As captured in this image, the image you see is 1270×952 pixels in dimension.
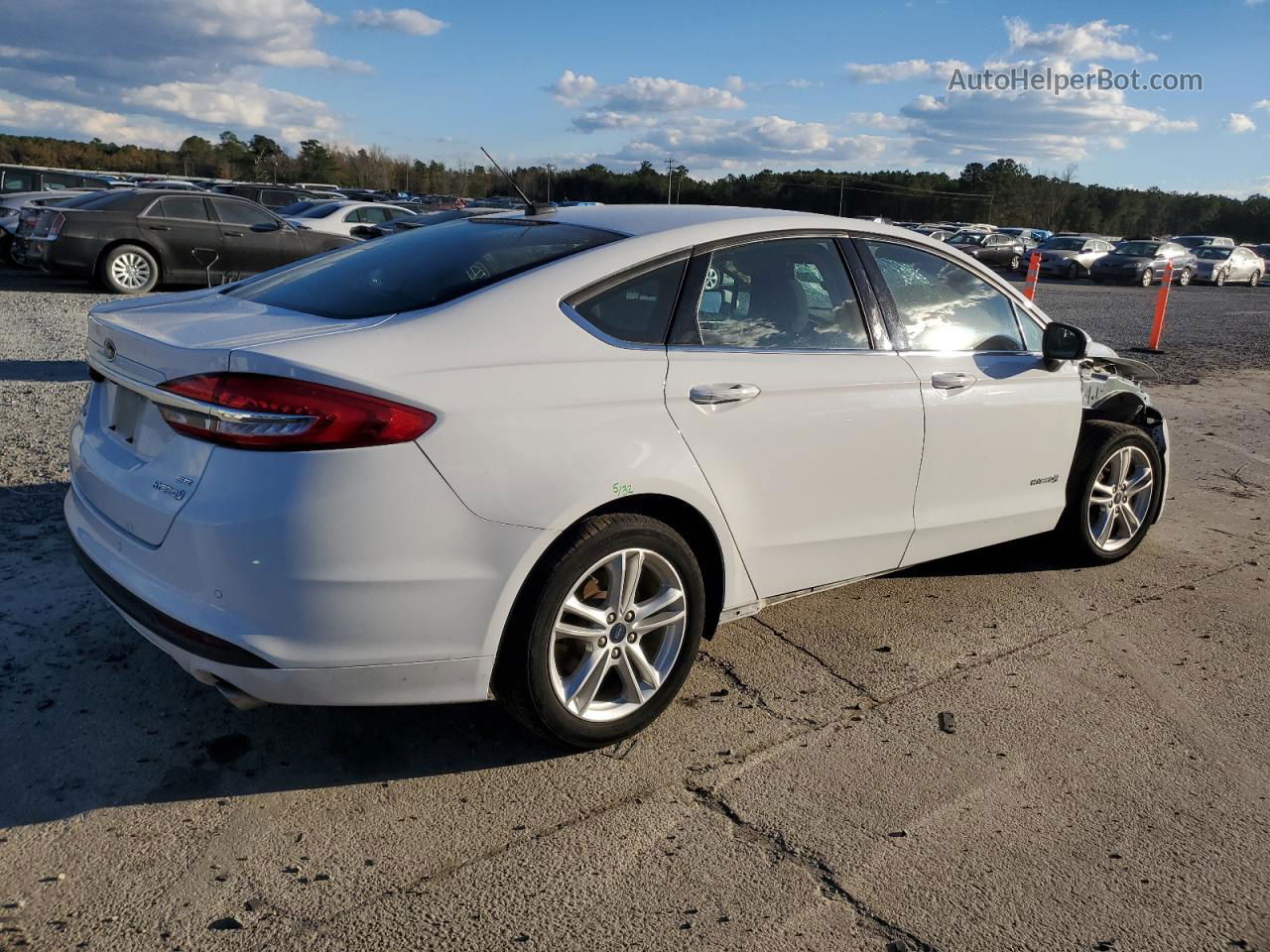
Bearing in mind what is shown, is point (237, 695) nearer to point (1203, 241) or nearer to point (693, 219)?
point (693, 219)

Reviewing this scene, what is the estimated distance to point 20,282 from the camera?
1620cm

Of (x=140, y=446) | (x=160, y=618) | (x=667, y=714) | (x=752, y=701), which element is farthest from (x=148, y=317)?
(x=752, y=701)

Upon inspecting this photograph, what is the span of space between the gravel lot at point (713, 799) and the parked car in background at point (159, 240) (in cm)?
1152

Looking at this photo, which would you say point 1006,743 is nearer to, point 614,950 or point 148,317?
point 614,950

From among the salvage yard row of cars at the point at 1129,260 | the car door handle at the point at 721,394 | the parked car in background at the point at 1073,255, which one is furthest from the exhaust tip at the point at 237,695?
the parked car in background at the point at 1073,255

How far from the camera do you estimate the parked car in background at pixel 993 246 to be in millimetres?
36656

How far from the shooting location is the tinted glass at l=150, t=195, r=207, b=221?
15.2 meters

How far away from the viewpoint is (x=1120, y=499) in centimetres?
527

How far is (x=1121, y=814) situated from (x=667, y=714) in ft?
4.63

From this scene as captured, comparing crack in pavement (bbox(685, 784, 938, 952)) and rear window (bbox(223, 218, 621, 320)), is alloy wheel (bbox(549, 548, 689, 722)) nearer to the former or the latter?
crack in pavement (bbox(685, 784, 938, 952))

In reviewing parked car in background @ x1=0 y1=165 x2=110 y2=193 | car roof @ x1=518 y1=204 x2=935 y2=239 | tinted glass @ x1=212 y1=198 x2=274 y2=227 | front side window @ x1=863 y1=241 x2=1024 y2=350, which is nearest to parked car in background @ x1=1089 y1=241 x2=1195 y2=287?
tinted glass @ x1=212 y1=198 x2=274 y2=227

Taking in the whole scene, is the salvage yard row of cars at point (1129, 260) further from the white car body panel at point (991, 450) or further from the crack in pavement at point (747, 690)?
the crack in pavement at point (747, 690)

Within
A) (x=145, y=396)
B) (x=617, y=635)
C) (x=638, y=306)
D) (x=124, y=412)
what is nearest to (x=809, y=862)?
(x=617, y=635)

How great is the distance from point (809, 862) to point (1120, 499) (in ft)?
10.7
